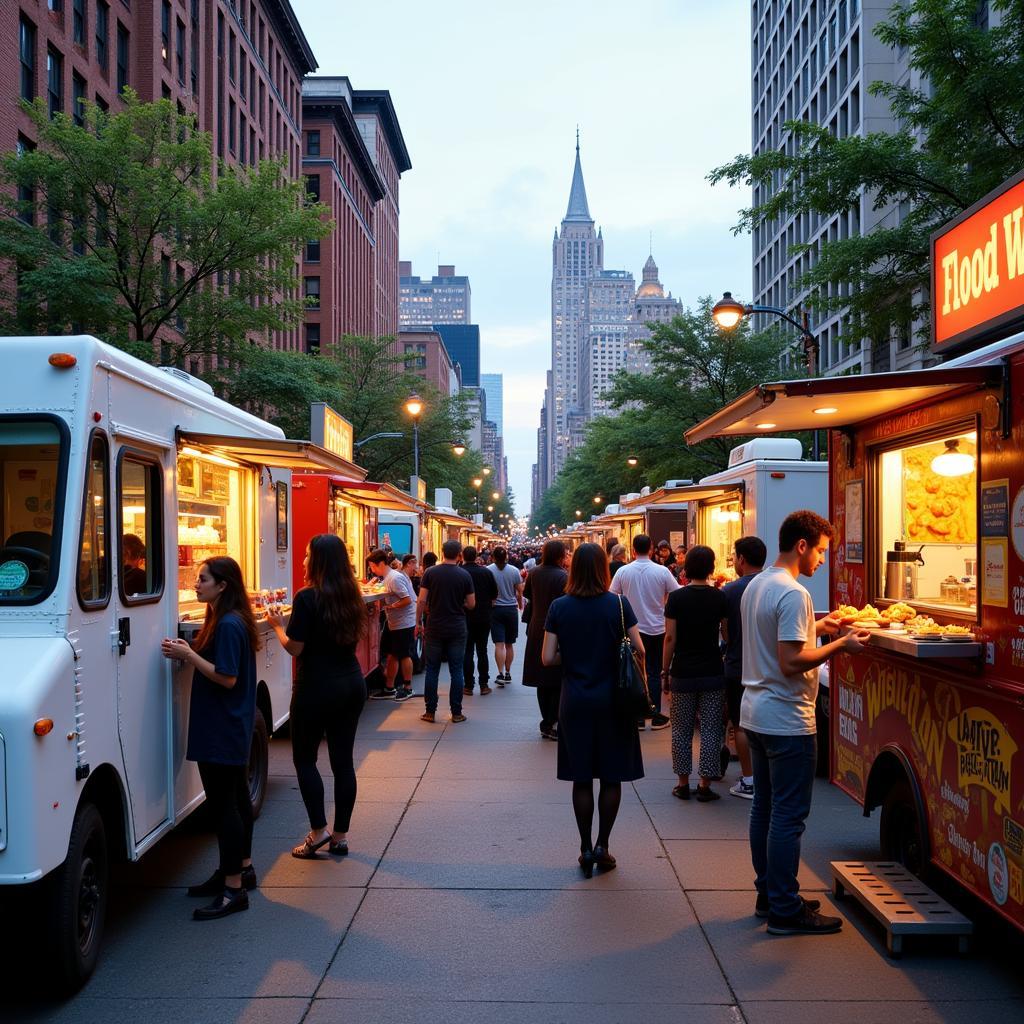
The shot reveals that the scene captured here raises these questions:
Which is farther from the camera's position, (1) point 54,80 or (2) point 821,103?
(2) point 821,103

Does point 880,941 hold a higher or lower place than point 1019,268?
lower

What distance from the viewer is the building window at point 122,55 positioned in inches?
1368

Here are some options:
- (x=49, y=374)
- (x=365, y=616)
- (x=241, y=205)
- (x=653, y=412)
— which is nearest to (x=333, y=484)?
(x=365, y=616)

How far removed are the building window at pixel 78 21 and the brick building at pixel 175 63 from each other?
0.09ft

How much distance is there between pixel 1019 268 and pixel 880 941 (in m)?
3.36

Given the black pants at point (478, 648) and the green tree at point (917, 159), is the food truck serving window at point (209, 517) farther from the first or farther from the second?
the green tree at point (917, 159)

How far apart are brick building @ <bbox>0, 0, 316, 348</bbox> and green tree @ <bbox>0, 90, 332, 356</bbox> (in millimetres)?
3320

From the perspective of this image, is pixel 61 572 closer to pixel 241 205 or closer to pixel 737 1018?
pixel 737 1018

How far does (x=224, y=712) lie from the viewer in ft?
18.7

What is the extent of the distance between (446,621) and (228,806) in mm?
6653

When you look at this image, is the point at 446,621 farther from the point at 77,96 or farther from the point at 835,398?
the point at 77,96

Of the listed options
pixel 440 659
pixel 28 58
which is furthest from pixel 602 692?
pixel 28 58

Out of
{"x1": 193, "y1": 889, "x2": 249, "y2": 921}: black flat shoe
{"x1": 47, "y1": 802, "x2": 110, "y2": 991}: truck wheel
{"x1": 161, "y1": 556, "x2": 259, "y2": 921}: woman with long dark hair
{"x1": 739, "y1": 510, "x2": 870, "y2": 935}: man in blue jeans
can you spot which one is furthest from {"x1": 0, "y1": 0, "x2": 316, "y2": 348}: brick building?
{"x1": 739, "y1": 510, "x2": 870, "y2": 935}: man in blue jeans

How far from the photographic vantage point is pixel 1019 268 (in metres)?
5.19
